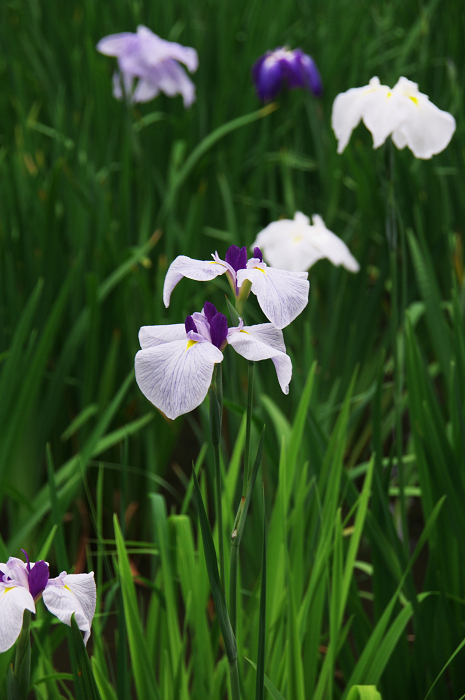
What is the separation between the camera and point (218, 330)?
1.38ft

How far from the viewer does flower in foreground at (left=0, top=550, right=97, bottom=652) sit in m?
0.39

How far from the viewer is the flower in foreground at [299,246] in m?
1.01

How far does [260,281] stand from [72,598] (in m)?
0.26

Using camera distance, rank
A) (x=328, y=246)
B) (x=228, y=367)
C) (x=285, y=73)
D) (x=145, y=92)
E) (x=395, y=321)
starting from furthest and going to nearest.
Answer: (x=145, y=92) < (x=285, y=73) < (x=328, y=246) < (x=228, y=367) < (x=395, y=321)

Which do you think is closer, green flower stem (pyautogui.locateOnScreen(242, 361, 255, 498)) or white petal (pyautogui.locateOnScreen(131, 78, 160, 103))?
green flower stem (pyautogui.locateOnScreen(242, 361, 255, 498))

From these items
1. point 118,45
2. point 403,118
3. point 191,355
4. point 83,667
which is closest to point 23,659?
point 83,667

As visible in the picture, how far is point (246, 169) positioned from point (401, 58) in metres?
0.57

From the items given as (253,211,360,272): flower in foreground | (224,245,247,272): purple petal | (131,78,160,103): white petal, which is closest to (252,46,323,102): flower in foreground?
(131,78,160,103): white petal

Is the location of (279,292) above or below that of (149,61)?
below

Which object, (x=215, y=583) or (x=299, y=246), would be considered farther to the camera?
(x=299, y=246)

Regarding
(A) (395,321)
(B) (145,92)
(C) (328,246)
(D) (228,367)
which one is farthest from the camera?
(B) (145,92)

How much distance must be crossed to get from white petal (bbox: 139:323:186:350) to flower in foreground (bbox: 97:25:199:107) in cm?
130

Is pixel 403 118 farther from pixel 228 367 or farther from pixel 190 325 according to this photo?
pixel 190 325

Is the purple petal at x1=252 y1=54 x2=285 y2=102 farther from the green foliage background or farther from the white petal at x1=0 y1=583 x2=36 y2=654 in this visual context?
the white petal at x1=0 y1=583 x2=36 y2=654
